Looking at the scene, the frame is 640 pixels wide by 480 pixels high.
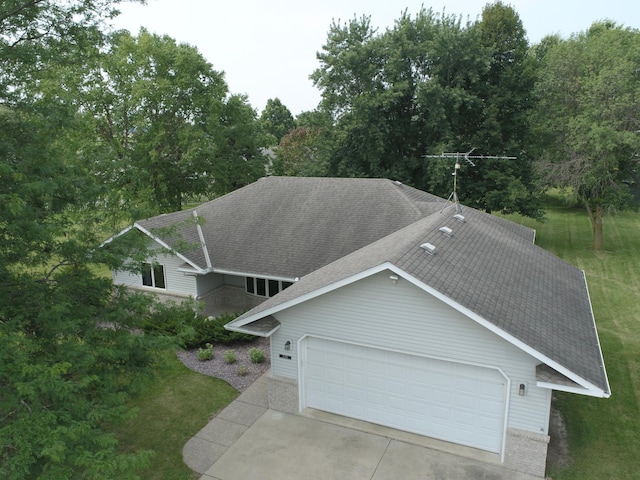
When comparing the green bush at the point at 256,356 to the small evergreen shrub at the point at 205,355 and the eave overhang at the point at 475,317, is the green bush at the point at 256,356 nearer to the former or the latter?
the small evergreen shrub at the point at 205,355

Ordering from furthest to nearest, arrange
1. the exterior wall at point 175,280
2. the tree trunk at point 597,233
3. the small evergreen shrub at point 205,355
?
the tree trunk at point 597,233
the exterior wall at point 175,280
the small evergreen shrub at point 205,355

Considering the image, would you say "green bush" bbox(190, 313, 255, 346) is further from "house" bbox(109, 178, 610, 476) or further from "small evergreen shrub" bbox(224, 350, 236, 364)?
"house" bbox(109, 178, 610, 476)

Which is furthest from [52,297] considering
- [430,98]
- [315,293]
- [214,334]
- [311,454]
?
[430,98]

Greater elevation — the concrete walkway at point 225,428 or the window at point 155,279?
the window at point 155,279

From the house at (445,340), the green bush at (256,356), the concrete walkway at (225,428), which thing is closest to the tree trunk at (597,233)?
the house at (445,340)

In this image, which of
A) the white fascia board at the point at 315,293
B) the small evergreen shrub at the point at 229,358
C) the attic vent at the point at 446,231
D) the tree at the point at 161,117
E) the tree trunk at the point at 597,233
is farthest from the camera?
the tree trunk at the point at 597,233

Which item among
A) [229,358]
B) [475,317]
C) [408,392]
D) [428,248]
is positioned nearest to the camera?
[475,317]

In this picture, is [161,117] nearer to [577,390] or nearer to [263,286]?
[263,286]
